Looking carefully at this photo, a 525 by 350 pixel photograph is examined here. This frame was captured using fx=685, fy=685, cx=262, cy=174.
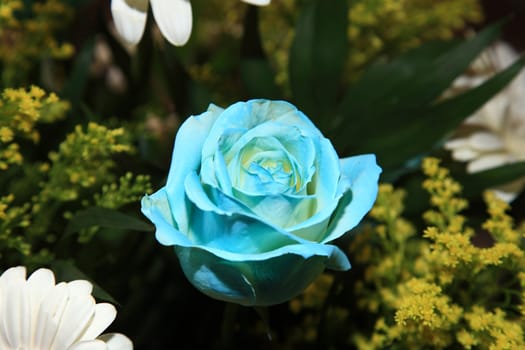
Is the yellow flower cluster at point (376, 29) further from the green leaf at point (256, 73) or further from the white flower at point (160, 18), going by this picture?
→ the white flower at point (160, 18)

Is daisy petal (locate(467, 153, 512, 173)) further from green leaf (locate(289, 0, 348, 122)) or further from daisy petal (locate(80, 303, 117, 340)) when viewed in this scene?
daisy petal (locate(80, 303, 117, 340))

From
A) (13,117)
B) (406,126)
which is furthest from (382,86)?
(13,117)

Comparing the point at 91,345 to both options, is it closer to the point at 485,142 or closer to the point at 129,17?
the point at 129,17

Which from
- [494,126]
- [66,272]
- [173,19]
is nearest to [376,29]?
[494,126]

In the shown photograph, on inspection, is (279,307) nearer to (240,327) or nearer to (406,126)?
(240,327)

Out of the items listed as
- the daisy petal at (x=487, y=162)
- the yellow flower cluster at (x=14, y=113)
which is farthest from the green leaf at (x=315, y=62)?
the yellow flower cluster at (x=14, y=113)

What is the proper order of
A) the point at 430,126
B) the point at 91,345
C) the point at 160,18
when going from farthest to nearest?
the point at 430,126, the point at 160,18, the point at 91,345
